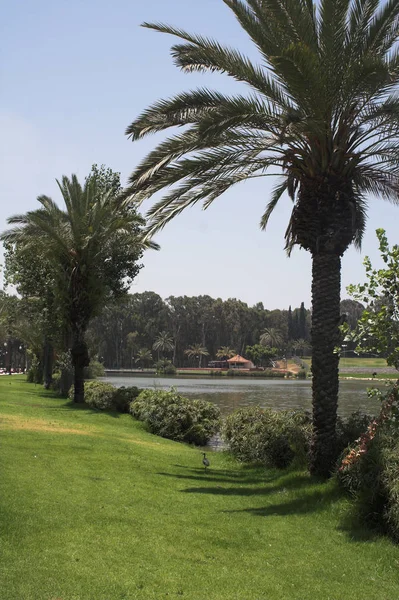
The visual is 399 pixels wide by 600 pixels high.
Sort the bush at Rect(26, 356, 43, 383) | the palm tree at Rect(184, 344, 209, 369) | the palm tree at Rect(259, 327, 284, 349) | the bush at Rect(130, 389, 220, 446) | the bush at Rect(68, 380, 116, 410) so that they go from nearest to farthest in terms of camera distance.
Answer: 1. the bush at Rect(130, 389, 220, 446)
2. the bush at Rect(68, 380, 116, 410)
3. the bush at Rect(26, 356, 43, 383)
4. the palm tree at Rect(184, 344, 209, 369)
5. the palm tree at Rect(259, 327, 284, 349)

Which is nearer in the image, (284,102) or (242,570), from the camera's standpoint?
(242,570)

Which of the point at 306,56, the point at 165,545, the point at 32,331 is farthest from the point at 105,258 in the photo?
the point at 165,545

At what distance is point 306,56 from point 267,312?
459ft

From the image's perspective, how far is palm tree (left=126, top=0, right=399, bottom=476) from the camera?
410 inches

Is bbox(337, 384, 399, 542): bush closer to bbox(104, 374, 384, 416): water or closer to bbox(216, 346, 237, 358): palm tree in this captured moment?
bbox(104, 374, 384, 416): water

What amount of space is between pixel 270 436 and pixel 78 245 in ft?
50.6

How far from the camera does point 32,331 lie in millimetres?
40688

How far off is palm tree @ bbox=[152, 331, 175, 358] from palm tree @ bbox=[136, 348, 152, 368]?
226 centimetres

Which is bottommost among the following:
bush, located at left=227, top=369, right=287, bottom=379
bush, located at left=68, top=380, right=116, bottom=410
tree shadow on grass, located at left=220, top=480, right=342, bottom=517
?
bush, located at left=227, top=369, right=287, bottom=379

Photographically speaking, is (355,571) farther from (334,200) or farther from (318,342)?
(334,200)

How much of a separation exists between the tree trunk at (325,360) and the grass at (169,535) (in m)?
0.61

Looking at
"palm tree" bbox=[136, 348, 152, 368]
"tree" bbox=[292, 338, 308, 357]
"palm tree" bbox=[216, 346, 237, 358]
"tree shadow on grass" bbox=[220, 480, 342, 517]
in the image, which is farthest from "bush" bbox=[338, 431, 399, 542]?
"tree" bbox=[292, 338, 308, 357]

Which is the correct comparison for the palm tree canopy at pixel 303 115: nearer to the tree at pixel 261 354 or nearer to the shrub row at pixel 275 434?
the shrub row at pixel 275 434

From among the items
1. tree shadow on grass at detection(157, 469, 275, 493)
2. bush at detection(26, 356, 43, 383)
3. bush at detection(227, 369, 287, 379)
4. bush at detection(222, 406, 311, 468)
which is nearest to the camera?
tree shadow on grass at detection(157, 469, 275, 493)
